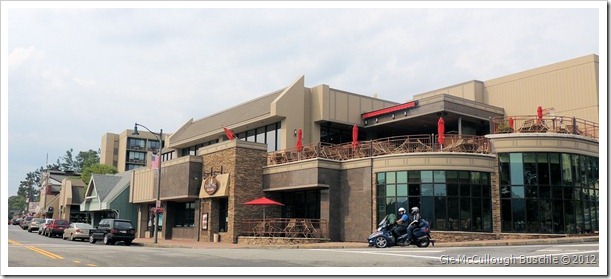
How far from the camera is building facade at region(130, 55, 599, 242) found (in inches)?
1093

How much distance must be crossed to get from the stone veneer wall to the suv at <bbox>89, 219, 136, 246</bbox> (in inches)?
180

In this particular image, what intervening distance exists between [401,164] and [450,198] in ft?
9.62

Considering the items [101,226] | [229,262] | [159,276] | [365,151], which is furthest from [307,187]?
[159,276]

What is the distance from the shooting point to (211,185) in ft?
115

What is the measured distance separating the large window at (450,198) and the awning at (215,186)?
1053cm

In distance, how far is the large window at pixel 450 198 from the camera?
1090 inches

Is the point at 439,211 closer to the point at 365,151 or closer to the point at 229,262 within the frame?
the point at 365,151

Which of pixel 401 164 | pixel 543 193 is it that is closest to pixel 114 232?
pixel 401 164

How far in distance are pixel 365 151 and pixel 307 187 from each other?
380 cm

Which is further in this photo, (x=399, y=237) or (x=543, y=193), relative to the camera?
(x=543, y=193)

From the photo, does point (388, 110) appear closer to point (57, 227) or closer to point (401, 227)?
point (401, 227)

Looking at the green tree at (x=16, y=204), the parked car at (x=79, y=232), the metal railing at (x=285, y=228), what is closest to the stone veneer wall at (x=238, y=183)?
the metal railing at (x=285, y=228)

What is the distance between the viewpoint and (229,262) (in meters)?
16.8

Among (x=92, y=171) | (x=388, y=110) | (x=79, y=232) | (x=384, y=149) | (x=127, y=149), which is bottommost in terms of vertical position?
(x=79, y=232)
